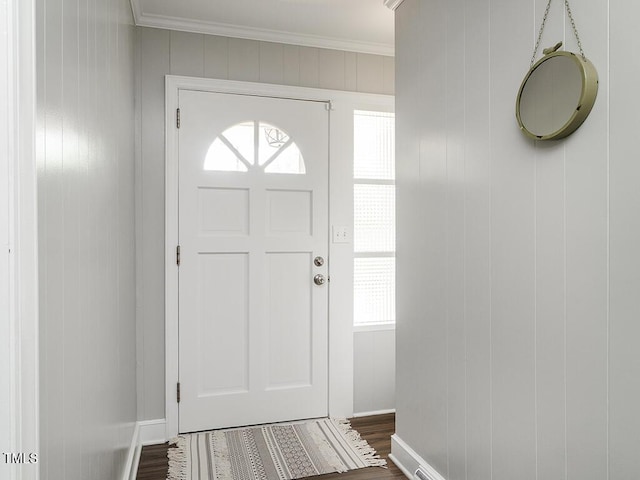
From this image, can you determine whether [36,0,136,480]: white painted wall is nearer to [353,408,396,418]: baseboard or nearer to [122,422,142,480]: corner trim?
[122,422,142,480]: corner trim

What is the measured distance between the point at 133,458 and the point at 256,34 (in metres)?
2.44

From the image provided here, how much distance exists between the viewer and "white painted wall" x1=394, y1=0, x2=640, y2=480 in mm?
1193

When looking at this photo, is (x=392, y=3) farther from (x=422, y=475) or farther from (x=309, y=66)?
(x=422, y=475)

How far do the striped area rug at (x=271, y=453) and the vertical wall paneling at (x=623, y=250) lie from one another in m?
1.49

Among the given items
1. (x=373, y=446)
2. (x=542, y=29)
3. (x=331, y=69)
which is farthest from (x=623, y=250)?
(x=331, y=69)

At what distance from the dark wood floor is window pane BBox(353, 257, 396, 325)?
2.06ft

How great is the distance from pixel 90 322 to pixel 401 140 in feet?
5.46

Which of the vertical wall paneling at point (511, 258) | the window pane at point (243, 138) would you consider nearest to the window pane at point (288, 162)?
the window pane at point (243, 138)

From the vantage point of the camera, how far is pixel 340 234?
9.90 ft

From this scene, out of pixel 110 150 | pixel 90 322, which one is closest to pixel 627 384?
pixel 90 322

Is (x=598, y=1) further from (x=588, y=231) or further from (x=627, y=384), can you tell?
(x=627, y=384)

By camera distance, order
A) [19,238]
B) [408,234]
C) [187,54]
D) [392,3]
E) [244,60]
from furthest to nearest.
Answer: [244,60]
[187,54]
[392,3]
[408,234]
[19,238]

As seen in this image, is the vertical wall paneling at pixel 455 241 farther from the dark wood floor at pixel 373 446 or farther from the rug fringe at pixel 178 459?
the rug fringe at pixel 178 459

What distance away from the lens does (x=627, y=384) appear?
1.17m
